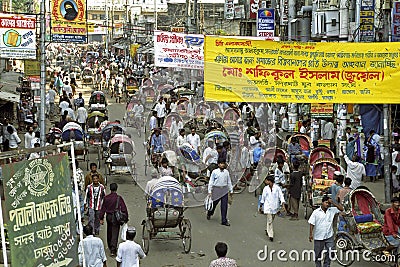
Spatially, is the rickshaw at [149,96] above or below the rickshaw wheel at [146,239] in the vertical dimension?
A: above

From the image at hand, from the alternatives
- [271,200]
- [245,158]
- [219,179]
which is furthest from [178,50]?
[271,200]

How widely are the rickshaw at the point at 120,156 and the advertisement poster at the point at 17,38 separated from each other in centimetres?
334

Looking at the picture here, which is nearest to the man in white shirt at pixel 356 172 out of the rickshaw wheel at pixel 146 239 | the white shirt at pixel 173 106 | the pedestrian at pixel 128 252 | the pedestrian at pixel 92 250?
the rickshaw wheel at pixel 146 239

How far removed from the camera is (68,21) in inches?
755

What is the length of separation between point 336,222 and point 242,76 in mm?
3993

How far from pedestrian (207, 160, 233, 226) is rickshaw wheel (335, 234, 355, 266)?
3106 mm

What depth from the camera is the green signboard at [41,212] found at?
6.52m

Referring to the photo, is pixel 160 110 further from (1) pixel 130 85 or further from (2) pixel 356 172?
(1) pixel 130 85

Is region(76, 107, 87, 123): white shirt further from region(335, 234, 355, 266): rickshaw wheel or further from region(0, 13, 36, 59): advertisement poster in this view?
region(335, 234, 355, 266): rickshaw wheel

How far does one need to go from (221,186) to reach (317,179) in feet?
8.39

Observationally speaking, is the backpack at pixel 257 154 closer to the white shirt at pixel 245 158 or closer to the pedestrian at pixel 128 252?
the white shirt at pixel 245 158

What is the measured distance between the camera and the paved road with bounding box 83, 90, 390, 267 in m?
12.5

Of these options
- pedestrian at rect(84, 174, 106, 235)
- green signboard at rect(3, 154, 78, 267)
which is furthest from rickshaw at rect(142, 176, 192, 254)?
green signboard at rect(3, 154, 78, 267)

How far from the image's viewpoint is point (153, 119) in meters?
22.8
